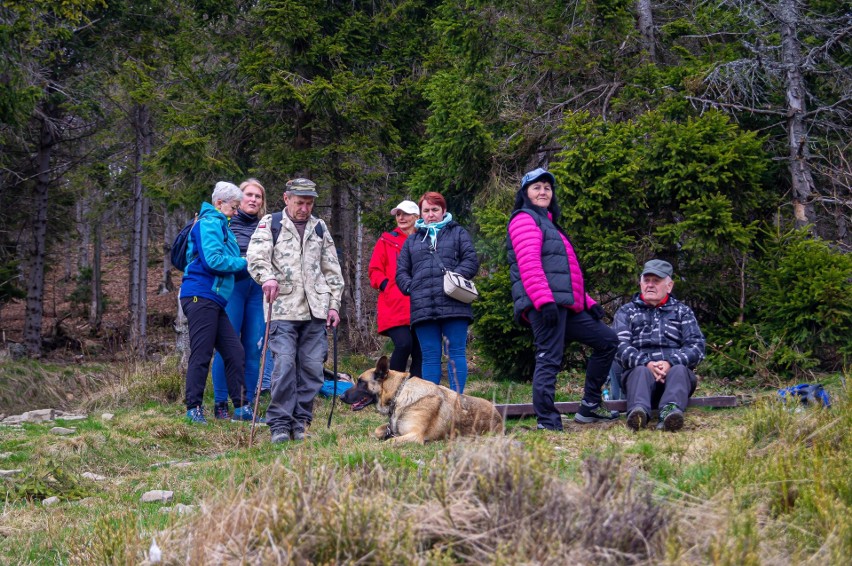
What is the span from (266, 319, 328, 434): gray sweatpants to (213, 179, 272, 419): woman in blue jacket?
4.48 ft

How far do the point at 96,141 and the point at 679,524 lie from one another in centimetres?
1914

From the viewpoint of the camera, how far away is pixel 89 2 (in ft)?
36.0

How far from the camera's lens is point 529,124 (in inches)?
440

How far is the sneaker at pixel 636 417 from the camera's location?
6.15 metres

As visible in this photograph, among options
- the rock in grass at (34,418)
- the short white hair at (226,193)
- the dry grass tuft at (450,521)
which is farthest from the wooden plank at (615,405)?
the rock in grass at (34,418)

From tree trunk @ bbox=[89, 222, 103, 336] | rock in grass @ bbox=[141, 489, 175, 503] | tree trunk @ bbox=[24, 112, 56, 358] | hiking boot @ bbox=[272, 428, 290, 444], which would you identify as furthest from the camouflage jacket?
tree trunk @ bbox=[89, 222, 103, 336]

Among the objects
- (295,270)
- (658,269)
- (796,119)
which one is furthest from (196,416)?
(796,119)

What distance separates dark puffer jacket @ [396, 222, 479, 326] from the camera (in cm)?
734

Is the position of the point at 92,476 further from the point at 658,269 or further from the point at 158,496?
the point at 658,269

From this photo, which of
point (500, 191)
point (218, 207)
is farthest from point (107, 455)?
point (500, 191)

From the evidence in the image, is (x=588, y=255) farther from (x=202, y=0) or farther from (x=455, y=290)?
(x=202, y=0)

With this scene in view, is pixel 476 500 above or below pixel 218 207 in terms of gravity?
below

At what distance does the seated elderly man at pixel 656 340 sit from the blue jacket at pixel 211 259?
356cm

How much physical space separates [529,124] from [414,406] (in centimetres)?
609
